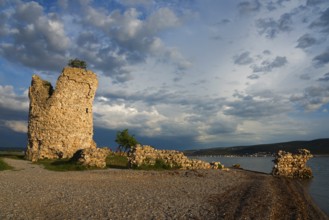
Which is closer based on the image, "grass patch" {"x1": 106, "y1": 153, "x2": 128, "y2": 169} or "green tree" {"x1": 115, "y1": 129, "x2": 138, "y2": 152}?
"grass patch" {"x1": 106, "y1": 153, "x2": 128, "y2": 169}

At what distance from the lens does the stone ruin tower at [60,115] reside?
33344 millimetres

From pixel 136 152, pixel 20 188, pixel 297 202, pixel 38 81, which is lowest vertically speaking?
pixel 297 202

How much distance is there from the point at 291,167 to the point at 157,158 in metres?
13.4

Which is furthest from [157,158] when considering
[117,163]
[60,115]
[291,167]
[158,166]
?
[291,167]

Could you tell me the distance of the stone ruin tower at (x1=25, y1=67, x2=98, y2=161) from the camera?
3334cm

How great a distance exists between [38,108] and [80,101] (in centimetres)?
426

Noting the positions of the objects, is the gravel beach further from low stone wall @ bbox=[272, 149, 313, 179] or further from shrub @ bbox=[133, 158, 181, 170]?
low stone wall @ bbox=[272, 149, 313, 179]

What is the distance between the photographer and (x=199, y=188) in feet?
57.4

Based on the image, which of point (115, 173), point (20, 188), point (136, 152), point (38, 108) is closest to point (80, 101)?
point (38, 108)

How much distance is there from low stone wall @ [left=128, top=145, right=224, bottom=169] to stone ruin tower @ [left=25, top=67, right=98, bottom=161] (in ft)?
27.9

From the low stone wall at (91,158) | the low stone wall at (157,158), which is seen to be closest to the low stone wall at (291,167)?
the low stone wall at (157,158)

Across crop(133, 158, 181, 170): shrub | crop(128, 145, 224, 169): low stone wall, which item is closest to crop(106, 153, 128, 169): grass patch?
crop(128, 145, 224, 169): low stone wall

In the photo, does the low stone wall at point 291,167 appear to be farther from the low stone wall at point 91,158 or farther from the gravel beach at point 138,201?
the low stone wall at point 91,158

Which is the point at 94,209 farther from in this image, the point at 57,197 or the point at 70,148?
the point at 70,148
